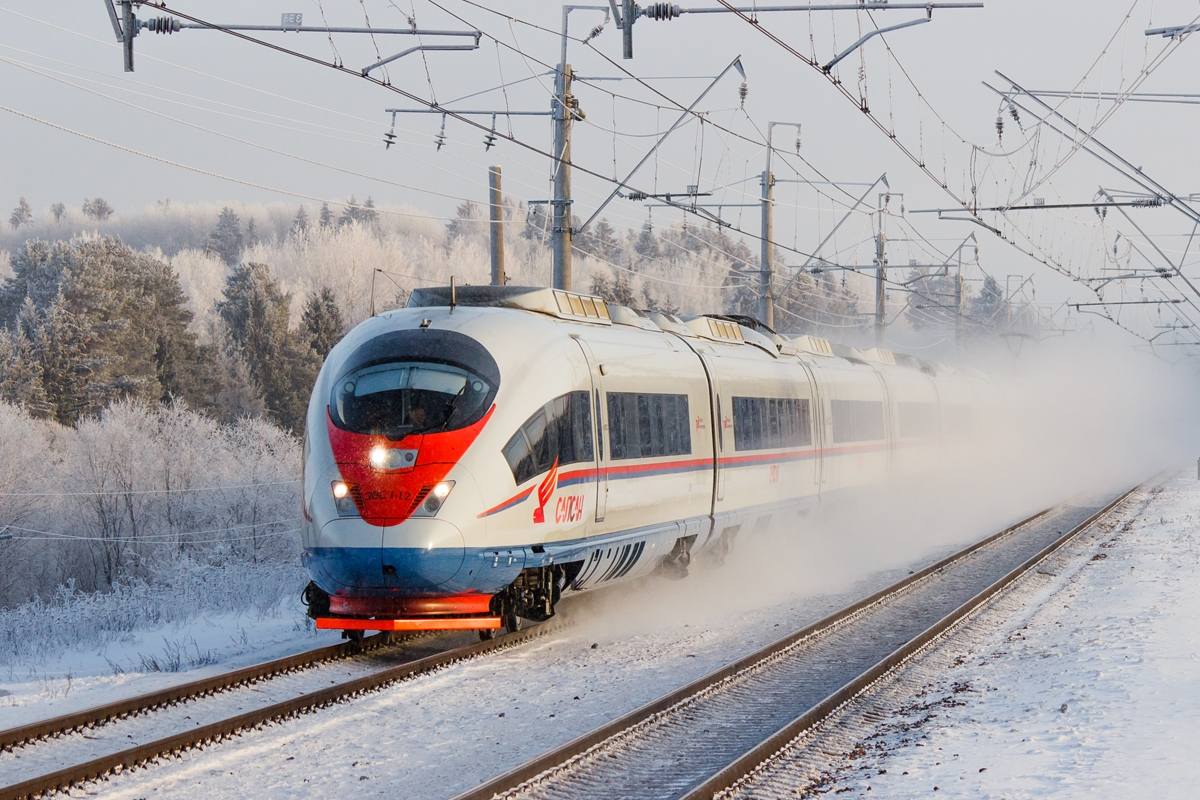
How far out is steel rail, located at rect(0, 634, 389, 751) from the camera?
8086 mm

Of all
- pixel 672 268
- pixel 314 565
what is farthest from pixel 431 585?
pixel 672 268

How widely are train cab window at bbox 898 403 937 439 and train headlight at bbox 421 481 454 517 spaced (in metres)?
17.1

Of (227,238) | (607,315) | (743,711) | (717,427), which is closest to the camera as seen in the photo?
(743,711)

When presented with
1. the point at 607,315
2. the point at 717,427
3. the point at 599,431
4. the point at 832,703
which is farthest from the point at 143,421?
the point at 832,703

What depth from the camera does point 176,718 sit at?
880cm

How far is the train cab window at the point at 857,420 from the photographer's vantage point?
21.5m

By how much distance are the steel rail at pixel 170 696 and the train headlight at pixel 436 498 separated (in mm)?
1600

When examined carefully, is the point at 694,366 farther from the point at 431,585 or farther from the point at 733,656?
the point at 431,585

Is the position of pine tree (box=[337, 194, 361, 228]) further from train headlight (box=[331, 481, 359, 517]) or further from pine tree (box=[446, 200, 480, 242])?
train headlight (box=[331, 481, 359, 517])

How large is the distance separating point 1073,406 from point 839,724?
72475mm

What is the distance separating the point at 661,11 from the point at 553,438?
6178mm

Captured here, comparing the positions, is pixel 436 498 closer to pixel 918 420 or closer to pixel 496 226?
pixel 496 226

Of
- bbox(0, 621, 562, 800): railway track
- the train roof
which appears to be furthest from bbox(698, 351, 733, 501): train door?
bbox(0, 621, 562, 800): railway track

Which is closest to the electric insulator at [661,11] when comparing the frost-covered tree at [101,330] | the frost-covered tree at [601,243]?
the frost-covered tree at [101,330]
